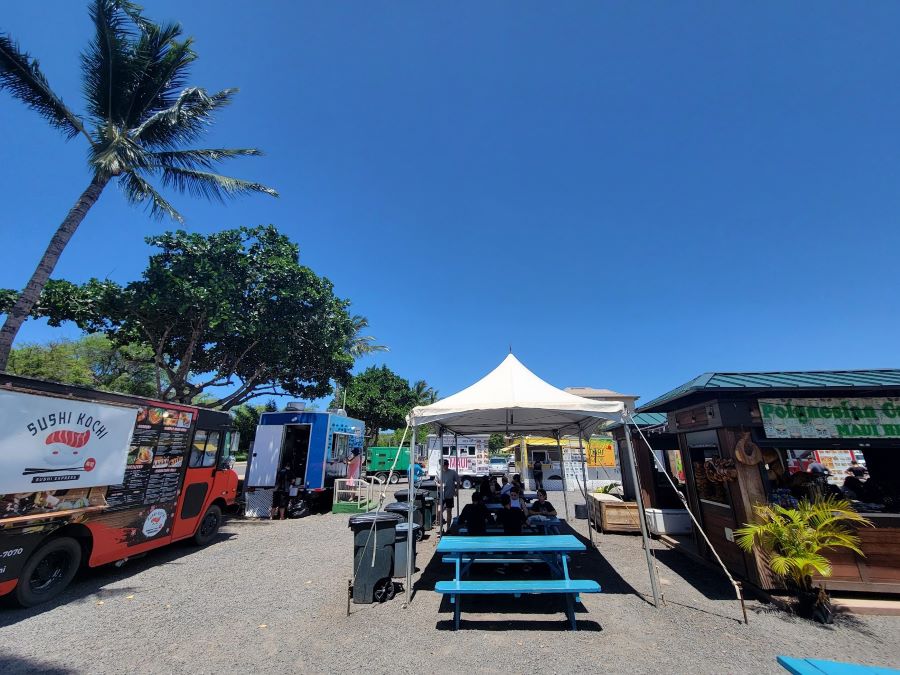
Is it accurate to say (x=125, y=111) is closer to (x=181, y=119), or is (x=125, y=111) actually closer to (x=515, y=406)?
(x=181, y=119)

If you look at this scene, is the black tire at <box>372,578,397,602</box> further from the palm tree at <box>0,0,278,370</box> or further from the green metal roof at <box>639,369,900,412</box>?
the palm tree at <box>0,0,278,370</box>

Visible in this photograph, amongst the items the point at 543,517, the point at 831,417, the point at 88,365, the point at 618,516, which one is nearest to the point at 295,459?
the point at 543,517

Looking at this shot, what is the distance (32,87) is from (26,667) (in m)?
12.1

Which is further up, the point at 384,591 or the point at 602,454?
the point at 602,454

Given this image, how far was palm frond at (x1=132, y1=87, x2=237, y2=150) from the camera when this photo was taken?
387 inches

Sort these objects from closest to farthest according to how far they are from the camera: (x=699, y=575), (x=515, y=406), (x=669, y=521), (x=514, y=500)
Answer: (x=515, y=406) < (x=699, y=575) < (x=514, y=500) < (x=669, y=521)

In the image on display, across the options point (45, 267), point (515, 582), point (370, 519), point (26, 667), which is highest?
point (45, 267)

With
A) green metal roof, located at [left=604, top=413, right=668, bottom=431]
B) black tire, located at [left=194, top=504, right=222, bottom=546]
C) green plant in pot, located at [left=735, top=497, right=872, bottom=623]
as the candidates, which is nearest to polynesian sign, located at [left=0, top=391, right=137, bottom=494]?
black tire, located at [left=194, top=504, right=222, bottom=546]

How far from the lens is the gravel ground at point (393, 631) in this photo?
3.56 m

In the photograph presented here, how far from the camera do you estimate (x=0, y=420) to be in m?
4.23

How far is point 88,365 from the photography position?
77.2 ft

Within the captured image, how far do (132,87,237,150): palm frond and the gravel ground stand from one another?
1073 cm

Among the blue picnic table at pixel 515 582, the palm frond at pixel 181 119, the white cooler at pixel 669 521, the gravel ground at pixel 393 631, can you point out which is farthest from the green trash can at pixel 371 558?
the palm frond at pixel 181 119

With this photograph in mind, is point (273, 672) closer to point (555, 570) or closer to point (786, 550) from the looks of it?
point (555, 570)
